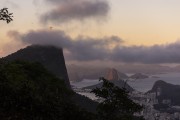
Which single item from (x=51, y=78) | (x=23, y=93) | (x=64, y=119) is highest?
(x=51, y=78)

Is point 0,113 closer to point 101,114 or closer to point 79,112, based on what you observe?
point 79,112

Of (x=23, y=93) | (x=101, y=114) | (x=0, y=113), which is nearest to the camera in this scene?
(x=0, y=113)

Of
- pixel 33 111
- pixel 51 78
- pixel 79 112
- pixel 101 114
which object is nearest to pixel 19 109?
pixel 33 111

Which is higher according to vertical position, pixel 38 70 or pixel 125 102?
pixel 38 70

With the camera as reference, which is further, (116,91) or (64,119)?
(116,91)

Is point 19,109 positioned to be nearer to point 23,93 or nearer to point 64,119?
point 23,93

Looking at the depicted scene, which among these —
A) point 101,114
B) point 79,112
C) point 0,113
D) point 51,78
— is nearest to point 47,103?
point 0,113

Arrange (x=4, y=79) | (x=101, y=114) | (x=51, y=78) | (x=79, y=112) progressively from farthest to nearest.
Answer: (x=51, y=78) → (x=101, y=114) → (x=79, y=112) → (x=4, y=79)
